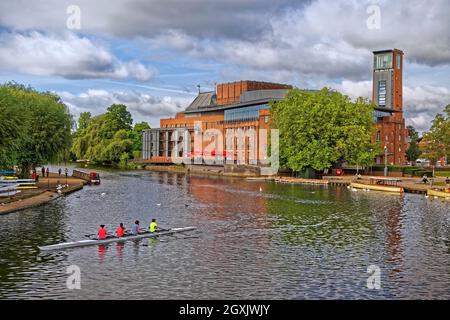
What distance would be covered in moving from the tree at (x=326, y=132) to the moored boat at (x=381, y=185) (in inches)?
519

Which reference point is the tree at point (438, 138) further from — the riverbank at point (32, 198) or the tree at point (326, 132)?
the riverbank at point (32, 198)

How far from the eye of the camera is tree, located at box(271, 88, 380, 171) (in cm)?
10888

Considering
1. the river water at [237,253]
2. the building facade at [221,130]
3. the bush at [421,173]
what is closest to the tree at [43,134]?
the river water at [237,253]

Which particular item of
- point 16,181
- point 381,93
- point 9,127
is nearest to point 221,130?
point 381,93

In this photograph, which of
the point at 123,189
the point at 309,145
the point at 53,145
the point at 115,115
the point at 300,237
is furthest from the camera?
the point at 115,115

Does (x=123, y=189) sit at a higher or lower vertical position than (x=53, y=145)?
lower

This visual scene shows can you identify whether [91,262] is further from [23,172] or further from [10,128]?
[23,172]

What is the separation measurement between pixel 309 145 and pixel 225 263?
79.3 meters

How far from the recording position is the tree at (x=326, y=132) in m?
109

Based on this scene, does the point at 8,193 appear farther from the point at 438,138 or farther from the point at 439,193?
the point at 438,138
